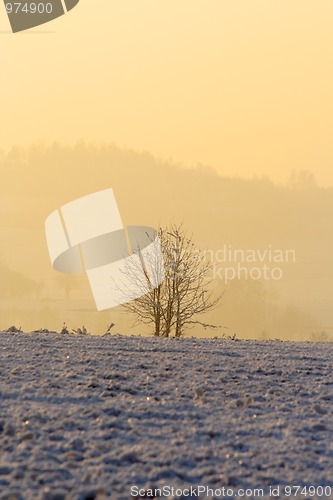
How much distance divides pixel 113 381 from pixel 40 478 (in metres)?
2.49

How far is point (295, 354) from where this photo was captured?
977 cm

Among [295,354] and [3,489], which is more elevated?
[295,354]

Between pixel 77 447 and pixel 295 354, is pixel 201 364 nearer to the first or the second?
pixel 295 354

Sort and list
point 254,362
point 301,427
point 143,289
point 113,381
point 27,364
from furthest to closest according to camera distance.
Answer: point 143,289, point 254,362, point 27,364, point 113,381, point 301,427

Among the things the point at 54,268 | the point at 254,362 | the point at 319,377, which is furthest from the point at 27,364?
the point at 54,268

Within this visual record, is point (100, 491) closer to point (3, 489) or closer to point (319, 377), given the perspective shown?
point (3, 489)

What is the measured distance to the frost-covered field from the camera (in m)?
4.78

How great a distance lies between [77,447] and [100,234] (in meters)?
15.1

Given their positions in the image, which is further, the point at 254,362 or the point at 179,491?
the point at 254,362

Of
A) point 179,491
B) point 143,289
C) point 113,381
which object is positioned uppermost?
point 143,289

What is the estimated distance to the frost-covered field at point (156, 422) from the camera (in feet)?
15.7

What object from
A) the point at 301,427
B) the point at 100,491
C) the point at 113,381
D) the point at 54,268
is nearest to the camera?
the point at 100,491

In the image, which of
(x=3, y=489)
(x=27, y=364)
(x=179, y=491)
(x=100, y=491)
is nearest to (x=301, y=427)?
(x=179, y=491)

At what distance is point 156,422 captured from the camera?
5.82 m
